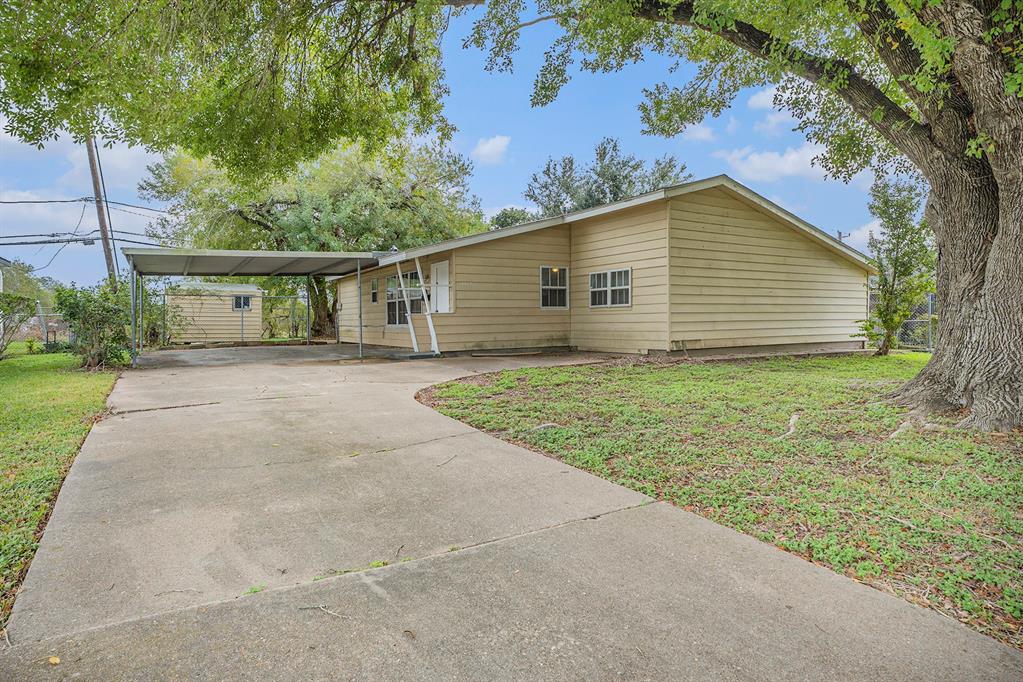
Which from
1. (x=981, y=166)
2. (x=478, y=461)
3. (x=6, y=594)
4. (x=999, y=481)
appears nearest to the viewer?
(x=6, y=594)

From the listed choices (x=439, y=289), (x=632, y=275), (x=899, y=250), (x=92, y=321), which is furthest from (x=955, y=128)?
(x=92, y=321)

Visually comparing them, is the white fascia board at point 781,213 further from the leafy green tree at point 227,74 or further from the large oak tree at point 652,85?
the leafy green tree at point 227,74

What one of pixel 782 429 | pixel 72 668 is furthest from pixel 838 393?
pixel 72 668

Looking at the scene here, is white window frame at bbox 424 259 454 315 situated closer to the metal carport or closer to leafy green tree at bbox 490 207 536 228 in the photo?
the metal carport

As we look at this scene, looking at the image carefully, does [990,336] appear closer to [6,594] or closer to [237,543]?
[237,543]

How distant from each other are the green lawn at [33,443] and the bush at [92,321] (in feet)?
3.04

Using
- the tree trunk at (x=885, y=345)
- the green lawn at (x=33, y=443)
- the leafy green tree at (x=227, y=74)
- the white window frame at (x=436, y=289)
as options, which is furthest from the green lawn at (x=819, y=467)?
the tree trunk at (x=885, y=345)

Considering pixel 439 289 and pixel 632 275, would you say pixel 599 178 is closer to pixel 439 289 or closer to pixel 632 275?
pixel 439 289

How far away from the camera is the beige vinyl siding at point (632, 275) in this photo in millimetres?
10977

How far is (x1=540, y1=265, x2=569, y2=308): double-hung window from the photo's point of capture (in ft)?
43.3

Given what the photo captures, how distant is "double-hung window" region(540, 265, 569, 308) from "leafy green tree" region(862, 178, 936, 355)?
6829mm

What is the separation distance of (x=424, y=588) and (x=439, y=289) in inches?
438

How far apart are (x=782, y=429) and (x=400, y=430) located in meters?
3.36

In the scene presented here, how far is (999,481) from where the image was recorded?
11.3ft
